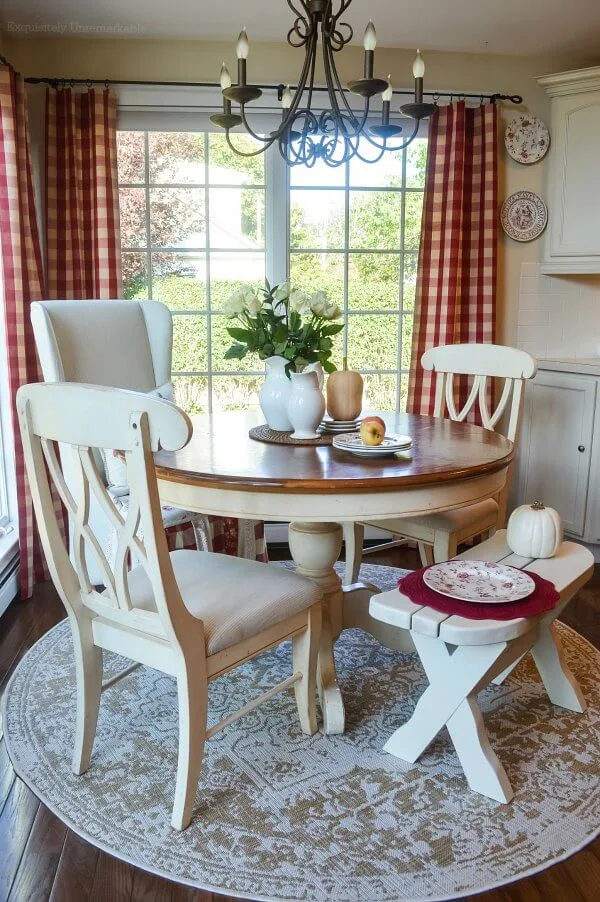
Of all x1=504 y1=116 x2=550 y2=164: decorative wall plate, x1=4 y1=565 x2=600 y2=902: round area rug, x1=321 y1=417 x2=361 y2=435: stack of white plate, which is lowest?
x1=4 y1=565 x2=600 y2=902: round area rug

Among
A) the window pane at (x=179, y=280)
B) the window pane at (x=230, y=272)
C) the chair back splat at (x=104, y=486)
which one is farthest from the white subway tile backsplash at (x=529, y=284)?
the chair back splat at (x=104, y=486)

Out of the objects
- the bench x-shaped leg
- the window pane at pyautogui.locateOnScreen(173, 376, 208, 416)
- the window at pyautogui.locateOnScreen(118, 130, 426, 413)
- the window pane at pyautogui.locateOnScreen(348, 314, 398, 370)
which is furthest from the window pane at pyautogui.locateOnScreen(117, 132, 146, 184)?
the bench x-shaped leg

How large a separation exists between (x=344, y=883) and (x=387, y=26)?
3254 mm

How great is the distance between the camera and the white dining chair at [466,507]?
100 inches

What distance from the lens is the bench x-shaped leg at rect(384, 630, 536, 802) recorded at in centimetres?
184

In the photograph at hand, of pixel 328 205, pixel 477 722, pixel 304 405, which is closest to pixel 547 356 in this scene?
pixel 328 205

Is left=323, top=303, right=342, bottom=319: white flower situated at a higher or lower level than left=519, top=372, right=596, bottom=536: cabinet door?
higher

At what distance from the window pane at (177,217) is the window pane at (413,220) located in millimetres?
1008

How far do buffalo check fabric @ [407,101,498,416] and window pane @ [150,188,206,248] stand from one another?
3.56 ft

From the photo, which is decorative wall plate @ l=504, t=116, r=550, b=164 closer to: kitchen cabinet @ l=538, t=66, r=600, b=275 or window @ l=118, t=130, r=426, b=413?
kitchen cabinet @ l=538, t=66, r=600, b=275

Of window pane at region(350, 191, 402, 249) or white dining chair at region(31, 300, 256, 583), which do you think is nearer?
white dining chair at region(31, 300, 256, 583)

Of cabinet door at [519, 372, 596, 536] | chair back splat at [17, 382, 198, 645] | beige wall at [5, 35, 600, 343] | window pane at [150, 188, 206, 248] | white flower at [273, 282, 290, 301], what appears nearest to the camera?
chair back splat at [17, 382, 198, 645]

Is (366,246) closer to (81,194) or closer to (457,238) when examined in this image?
(457,238)

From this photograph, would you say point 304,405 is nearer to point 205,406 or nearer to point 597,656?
point 597,656
